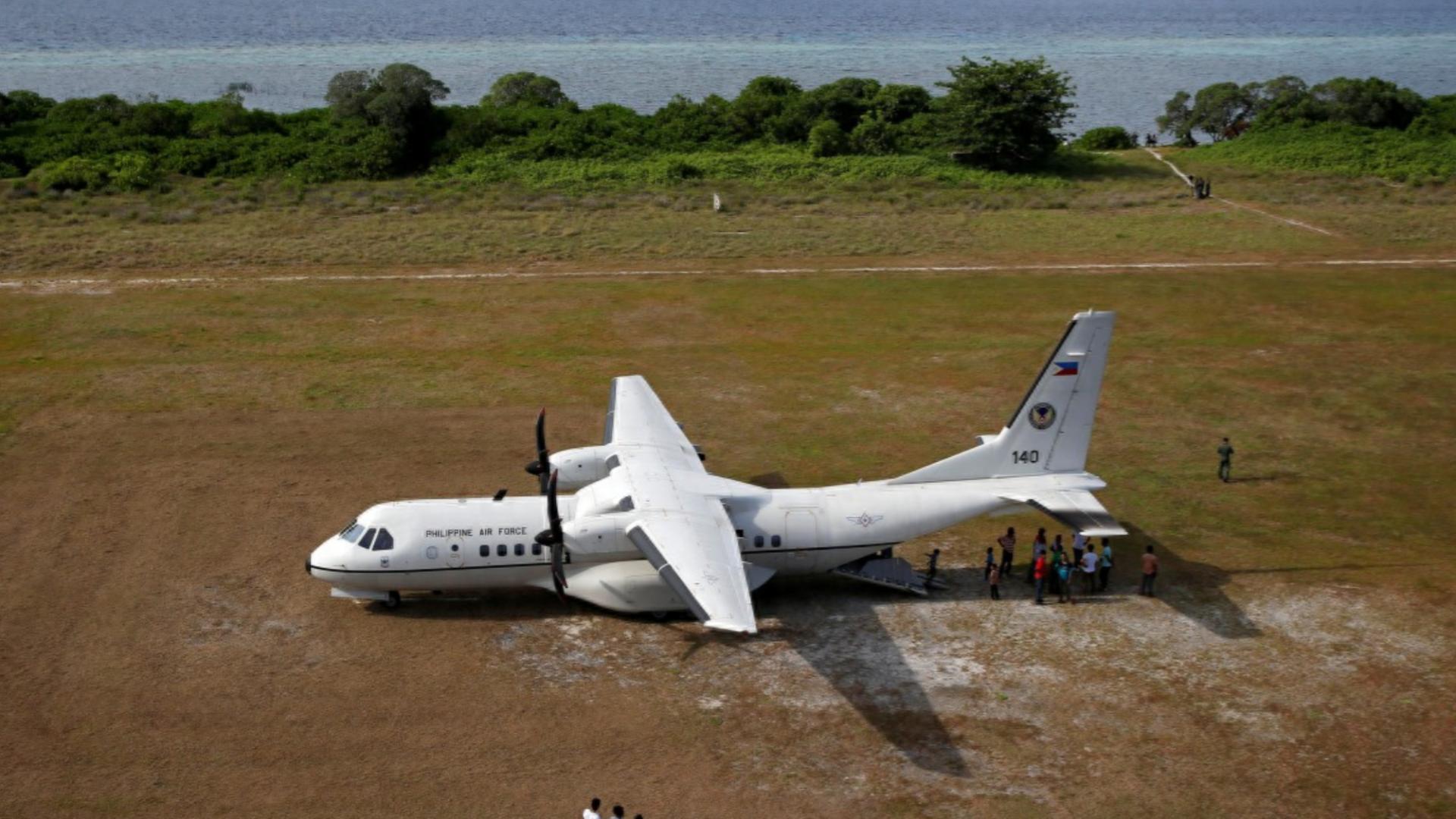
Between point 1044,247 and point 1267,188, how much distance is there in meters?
21.2

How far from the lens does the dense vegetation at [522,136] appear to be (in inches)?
3041

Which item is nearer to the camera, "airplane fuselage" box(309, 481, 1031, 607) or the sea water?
"airplane fuselage" box(309, 481, 1031, 607)

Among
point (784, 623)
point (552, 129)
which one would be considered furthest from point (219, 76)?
point (784, 623)

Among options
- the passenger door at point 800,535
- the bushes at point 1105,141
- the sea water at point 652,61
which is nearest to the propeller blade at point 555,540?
the passenger door at point 800,535

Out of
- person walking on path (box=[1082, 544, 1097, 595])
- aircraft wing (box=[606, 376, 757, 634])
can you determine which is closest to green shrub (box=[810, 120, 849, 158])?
aircraft wing (box=[606, 376, 757, 634])

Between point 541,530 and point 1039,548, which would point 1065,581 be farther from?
point 541,530

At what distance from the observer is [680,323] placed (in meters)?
50.5

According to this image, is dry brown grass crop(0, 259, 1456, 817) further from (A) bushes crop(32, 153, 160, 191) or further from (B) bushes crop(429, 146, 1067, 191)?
(B) bushes crop(429, 146, 1067, 191)

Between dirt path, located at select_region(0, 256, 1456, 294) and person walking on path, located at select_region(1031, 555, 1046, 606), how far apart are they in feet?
103

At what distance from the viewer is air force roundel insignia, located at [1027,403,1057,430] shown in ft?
94.3

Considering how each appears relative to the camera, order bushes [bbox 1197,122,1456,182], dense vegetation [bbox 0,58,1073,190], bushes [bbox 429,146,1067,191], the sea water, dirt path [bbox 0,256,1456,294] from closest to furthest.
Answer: dirt path [bbox 0,256,1456,294], bushes [bbox 429,146,1067,191], dense vegetation [bbox 0,58,1073,190], bushes [bbox 1197,122,1456,182], the sea water

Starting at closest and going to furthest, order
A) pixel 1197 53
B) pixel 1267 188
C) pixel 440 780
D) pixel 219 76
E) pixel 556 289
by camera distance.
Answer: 1. pixel 440 780
2. pixel 556 289
3. pixel 1267 188
4. pixel 219 76
5. pixel 1197 53

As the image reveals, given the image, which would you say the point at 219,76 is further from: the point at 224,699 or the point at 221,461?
the point at 224,699

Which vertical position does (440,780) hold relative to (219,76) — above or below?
below
